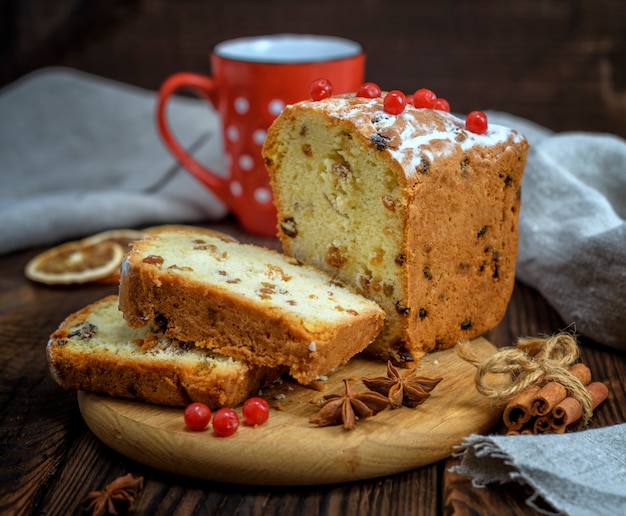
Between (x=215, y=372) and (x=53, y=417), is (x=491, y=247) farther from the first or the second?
(x=53, y=417)

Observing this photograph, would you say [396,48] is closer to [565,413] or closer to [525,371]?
[525,371]

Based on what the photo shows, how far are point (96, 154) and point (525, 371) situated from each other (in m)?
3.13

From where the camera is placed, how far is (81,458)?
2291mm

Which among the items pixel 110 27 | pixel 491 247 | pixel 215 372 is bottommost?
pixel 215 372

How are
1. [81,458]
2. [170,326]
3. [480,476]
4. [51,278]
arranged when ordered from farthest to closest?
1. [51,278]
2. [170,326]
3. [81,458]
4. [480,476]

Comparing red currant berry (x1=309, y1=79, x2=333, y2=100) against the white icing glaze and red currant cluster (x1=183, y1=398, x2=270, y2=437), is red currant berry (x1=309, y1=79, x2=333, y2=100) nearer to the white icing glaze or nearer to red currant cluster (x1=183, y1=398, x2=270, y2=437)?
the white icing glaze

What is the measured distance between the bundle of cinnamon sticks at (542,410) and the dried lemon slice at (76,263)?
191 centimetres

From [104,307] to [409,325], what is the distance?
1.07 meters

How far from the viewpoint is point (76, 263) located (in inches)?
142

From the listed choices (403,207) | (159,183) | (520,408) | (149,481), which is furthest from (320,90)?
(159,183)

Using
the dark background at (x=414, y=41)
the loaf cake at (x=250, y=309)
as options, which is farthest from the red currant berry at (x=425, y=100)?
the dark background at (x=414, y=41)

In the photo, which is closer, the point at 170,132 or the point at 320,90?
the point at 320,90

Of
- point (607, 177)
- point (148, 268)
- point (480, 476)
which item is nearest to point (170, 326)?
point (148, 268)

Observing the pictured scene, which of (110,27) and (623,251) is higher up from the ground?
(110,27)
